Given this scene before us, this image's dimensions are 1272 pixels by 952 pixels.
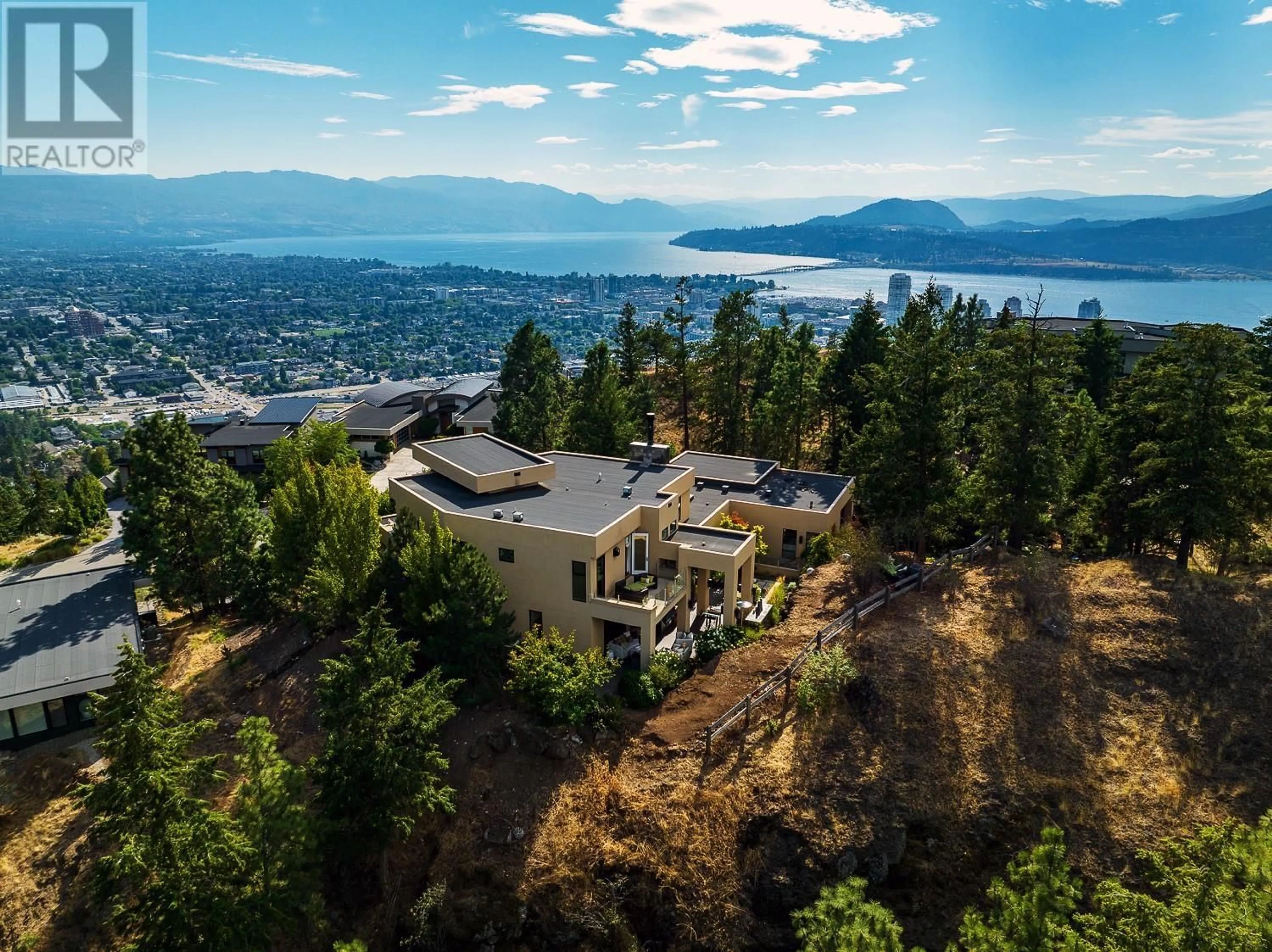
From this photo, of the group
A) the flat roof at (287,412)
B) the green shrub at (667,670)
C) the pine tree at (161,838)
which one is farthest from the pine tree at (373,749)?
the flat roof at (287,412)

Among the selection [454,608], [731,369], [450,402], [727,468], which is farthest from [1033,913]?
[450,402]

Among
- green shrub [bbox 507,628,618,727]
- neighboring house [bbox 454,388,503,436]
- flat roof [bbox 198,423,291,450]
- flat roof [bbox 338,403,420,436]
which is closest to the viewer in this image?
green shrub [bbox 507,628,618,727]

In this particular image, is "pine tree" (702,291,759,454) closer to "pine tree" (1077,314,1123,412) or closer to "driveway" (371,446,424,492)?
"driveway" (371,446,424,492)

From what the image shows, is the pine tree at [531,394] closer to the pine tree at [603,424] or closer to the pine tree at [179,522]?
the pine tree at [603,424]

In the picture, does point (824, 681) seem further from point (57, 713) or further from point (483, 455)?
point (57, 713)

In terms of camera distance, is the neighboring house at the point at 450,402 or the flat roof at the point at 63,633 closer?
the flat roof at the point at 63,633

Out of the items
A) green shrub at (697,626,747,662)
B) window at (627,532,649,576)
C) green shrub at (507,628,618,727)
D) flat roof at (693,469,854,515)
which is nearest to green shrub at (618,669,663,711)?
green shrub at (507,628,618,727)

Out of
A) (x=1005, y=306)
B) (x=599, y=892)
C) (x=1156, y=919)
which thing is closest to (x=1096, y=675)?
(x=1156, y=919)
